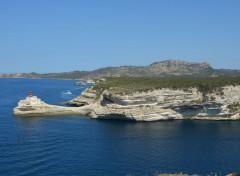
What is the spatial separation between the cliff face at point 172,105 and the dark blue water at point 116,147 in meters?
3.27

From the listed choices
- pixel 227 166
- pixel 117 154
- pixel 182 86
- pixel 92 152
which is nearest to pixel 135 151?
pixel 117 154

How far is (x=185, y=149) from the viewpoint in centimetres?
4297

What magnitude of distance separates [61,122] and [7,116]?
17.3 m

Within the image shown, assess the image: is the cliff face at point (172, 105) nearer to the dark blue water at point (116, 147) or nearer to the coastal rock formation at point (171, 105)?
the coastal rock formation at point (171, 105)

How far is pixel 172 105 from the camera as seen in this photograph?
6600 cm

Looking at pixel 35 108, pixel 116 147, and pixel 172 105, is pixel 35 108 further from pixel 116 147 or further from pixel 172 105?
pixel 172 105

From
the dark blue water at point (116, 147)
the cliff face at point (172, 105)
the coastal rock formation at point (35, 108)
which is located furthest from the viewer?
the coastal rock formation at point (35, 108)

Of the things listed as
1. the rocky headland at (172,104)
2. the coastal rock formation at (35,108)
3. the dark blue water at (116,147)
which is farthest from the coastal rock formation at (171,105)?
the dark blue water at (116,147)

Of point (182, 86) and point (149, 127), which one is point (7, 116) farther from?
point (182, 86)

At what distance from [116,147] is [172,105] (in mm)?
27227

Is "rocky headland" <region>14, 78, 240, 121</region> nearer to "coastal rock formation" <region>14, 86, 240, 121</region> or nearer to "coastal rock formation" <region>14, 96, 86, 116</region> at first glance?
"coastal rock formation" <region>14, 86, 240, 121</region>

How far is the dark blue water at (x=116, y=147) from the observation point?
114ft

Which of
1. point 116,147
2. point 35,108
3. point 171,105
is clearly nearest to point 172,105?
point 171,105

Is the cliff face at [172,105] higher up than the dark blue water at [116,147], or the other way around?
the cliff face at [172,105]
